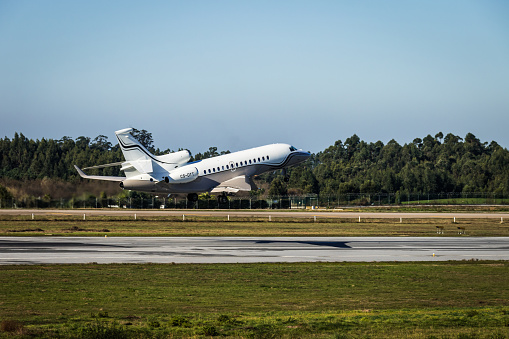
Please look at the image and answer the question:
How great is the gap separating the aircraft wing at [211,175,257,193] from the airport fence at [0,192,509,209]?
72.1 ft

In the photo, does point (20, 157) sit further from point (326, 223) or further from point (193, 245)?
point (193, 245)

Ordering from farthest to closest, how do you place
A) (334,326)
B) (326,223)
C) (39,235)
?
(326,223) < (39,235) < (334,326)

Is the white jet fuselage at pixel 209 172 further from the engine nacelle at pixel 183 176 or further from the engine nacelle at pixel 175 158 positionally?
the engine nacelle at pixel 175 158

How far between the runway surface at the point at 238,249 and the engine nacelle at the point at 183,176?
14.4 metres

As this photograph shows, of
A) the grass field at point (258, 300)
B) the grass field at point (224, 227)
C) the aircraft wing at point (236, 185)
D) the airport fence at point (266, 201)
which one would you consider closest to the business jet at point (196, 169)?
the aircraft wing at point (236, 185)

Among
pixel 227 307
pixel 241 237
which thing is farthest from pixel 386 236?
pixel 227 307

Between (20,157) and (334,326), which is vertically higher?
(20,157)

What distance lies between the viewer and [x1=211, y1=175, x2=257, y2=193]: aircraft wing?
201 ft

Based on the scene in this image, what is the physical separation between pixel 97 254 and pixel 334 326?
2180cm

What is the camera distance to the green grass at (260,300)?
17.0 metres

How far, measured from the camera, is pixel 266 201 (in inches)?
4232

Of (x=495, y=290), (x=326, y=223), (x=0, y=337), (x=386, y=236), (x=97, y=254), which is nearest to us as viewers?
(x=0, y=337)

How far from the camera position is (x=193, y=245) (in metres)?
42.3

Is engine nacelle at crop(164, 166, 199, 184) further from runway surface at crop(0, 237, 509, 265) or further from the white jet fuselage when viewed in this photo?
runway surface at crop(0, 237, 509, 265)
